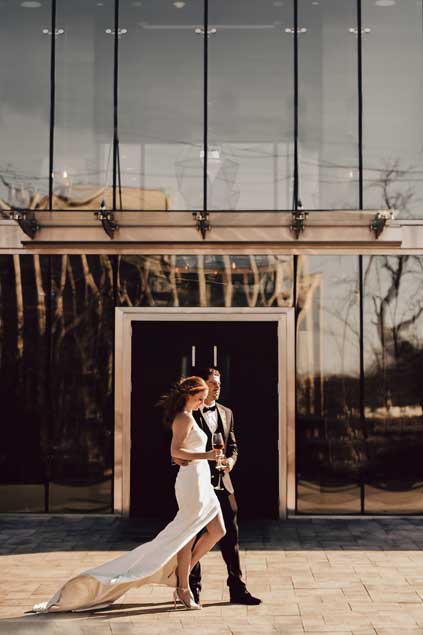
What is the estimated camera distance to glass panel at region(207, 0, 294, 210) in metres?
11.8

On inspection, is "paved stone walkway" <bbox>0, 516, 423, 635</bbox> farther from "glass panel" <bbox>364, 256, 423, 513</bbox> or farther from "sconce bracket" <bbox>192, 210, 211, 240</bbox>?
"sconce bracket" <bbox>192, 210, 211, 240</bbox>

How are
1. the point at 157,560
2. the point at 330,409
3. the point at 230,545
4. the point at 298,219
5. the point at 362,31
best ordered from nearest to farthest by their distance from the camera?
1. the point at 157,560
2. the point at 230,545
3. the point at 298,219
4. the point at 330,409
5. the point at 362,31

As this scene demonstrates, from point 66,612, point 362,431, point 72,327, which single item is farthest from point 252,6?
point 66,612

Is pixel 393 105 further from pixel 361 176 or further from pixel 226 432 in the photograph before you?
pixel 226 432

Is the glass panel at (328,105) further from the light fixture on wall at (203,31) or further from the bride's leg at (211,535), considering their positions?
the bride's leg at (211,535)

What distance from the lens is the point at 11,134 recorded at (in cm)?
1200

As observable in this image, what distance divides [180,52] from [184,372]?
4547 millimetres

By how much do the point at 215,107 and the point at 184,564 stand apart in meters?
7.03

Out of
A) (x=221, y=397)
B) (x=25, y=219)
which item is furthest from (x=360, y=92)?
(x=25, y=219)

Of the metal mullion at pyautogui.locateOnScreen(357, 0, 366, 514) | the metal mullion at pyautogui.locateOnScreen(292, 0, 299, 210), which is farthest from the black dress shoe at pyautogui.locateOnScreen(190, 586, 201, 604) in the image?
the metal mullion at pyautogui.locateOnScreen(292, 0, 299, 210)

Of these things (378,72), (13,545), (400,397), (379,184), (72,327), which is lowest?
(13,545)

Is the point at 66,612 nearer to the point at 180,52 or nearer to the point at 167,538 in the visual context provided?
the point at 167,538

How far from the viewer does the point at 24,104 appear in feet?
39.6

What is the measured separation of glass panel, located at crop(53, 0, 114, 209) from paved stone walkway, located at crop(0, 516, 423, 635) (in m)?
4.68
